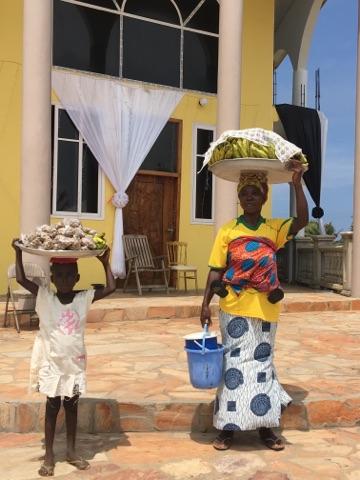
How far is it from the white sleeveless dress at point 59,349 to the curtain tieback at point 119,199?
6.48 metres

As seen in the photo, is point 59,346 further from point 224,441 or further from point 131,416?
point 224,441

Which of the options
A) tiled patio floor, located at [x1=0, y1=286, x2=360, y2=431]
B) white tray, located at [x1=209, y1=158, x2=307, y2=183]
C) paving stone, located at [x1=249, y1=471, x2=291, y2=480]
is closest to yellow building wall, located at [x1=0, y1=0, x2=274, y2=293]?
tiled patio floor, located at [x1=0, y1=286, x2=360, y2=431]

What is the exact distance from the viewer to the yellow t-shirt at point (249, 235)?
3.43m

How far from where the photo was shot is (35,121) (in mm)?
6805

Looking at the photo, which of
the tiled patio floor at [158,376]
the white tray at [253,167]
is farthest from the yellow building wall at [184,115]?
the white tray at [253,167]

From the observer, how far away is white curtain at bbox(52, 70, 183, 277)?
938cm

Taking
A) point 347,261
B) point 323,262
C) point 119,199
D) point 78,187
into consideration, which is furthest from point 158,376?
point 323,262

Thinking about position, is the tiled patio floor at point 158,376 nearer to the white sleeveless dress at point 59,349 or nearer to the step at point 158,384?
the step at point 158,384

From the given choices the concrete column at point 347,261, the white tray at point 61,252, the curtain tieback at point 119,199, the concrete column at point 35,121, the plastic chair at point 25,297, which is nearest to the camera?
the white tray at point 61,252

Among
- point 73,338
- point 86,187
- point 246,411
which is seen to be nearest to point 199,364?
point 246,411

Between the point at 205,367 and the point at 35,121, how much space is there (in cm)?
457

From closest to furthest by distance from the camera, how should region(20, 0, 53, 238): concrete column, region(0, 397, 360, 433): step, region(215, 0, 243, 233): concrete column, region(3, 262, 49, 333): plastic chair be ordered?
region(0, 397, 360, 433): step
region(3, 262, 49, 333): plastic chair
region(20, 0, 53, 238): concrete column
region(215, 0, 243, 233): concrete column

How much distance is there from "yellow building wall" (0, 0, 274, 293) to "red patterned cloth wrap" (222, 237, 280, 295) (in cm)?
631

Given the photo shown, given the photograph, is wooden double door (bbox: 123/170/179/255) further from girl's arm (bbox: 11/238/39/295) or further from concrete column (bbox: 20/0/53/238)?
girl's arm (bbox: 11/238/39/295)
